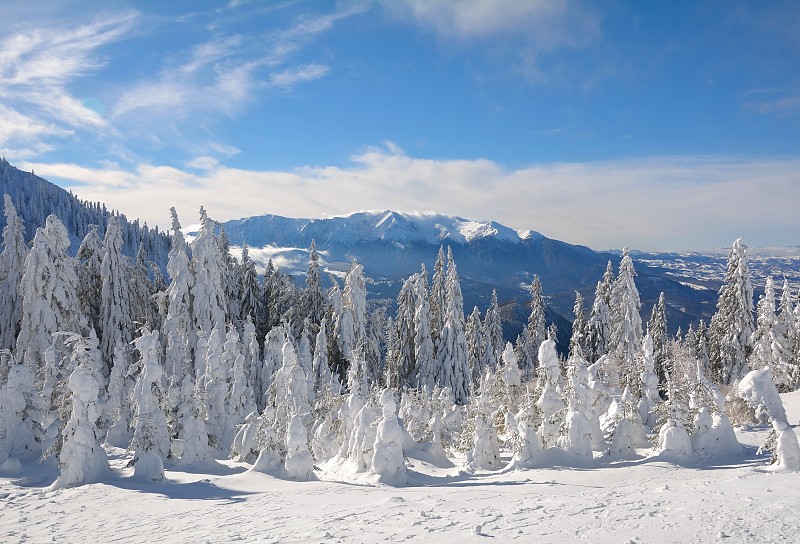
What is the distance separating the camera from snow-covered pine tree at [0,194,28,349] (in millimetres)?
28781

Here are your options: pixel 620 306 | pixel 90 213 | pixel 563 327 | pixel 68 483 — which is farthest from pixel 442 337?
pixel 90 213

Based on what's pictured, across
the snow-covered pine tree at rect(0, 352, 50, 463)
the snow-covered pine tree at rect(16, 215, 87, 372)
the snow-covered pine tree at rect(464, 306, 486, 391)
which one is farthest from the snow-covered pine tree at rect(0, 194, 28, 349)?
the snow-covered pine tree at rect(464, 306, 486, 391)

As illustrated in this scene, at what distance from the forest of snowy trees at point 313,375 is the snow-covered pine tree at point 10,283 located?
9 centimetres

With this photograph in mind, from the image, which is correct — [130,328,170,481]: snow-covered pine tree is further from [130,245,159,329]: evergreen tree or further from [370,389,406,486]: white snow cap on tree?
[130,245,159,329]: evergreen tree

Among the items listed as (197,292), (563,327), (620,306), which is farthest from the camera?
(563,327)

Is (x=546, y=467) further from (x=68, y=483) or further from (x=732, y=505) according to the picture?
(x=68, y=483)

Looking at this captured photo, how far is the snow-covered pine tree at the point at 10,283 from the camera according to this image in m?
28.8

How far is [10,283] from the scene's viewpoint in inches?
1136

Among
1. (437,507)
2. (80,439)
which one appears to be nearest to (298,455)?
(80,439)

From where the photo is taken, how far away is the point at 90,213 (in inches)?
6703

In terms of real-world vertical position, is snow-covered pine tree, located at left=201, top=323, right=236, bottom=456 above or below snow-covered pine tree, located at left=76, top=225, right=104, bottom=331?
below

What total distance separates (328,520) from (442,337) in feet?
91.8

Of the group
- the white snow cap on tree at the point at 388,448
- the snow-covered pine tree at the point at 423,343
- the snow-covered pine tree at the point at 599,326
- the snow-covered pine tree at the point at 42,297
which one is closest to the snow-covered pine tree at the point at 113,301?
the snow-covered pine tree at the point at 42,297

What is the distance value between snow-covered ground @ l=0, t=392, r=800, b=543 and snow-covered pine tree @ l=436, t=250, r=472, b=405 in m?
21.6
